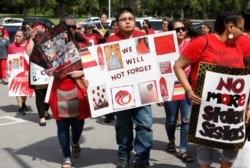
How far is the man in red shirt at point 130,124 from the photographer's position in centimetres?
461

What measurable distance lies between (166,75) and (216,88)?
1009 millimetres

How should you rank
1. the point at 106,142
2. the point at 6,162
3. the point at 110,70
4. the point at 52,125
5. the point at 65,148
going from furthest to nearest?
the point at 52,125, the point at 106,142, the point at 6,162, the point at 65,148, the point at 110,70

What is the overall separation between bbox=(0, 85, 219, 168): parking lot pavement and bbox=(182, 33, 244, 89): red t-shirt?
5.64 feet

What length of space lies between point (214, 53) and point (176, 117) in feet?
6.12

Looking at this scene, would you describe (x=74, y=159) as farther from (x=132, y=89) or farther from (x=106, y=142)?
(x=132, y=89)

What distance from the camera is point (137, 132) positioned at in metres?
4.74

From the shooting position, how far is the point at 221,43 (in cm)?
378

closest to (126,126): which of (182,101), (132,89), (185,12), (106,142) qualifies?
(132,89)

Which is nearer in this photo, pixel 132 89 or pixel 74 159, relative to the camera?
pixel 132 89

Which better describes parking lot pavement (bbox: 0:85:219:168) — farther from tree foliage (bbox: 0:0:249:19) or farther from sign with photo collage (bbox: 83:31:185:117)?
tree foliage (bbox: 0:0:249:19)

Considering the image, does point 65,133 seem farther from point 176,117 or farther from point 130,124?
point 176,117

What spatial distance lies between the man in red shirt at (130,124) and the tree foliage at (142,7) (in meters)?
48.4

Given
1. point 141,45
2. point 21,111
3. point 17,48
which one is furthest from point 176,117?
point 17,48

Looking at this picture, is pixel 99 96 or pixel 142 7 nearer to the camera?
pixel 99 96
